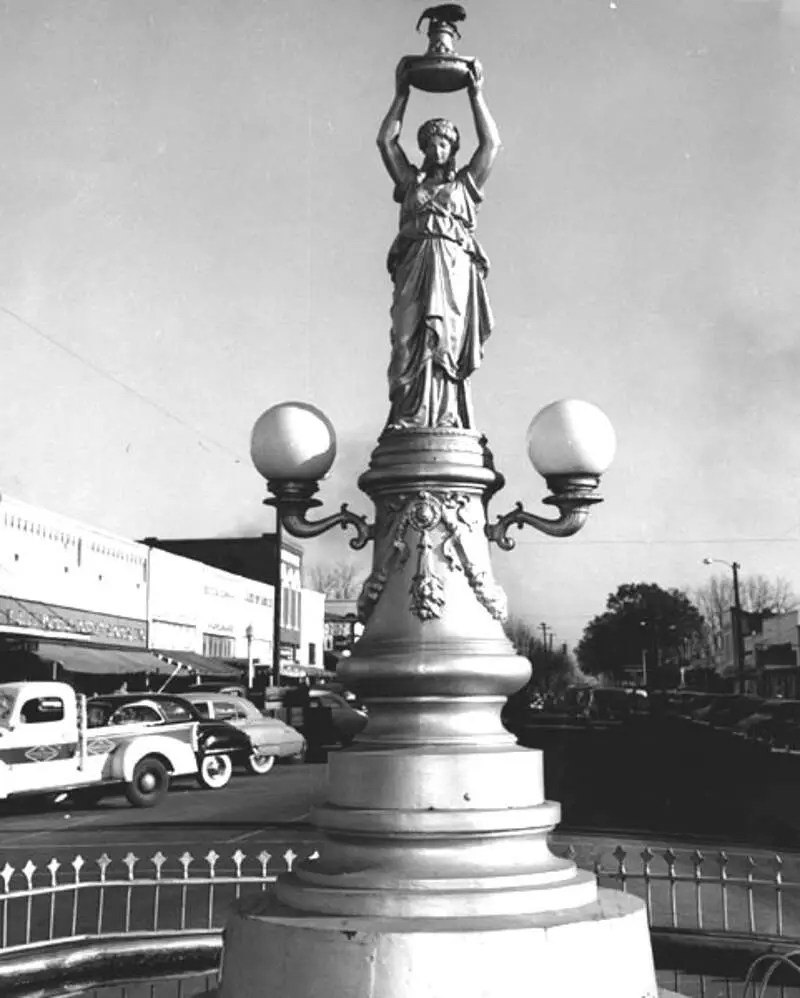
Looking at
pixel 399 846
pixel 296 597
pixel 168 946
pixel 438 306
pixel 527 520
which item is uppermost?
pixel 296 597

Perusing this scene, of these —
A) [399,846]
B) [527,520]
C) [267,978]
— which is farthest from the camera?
[527,520]

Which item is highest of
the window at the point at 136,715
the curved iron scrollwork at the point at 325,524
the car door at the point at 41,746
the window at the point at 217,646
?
the window at the point at 217,646

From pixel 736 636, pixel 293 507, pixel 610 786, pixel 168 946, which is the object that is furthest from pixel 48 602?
pixel 736 636

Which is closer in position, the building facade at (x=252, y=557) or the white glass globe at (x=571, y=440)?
the white glass globe at (x=571, y=440)

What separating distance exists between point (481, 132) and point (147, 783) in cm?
1486

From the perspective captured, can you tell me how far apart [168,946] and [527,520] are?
3608mm

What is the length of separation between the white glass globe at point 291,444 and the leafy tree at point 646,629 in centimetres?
10317

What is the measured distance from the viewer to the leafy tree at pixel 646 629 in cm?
10738

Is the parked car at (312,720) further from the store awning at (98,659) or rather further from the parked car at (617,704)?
the parked car at (617,704)

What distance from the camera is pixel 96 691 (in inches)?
1175

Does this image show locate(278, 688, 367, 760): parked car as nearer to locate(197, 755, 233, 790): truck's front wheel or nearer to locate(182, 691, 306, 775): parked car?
locate(182, 691, 306, 775): parked car

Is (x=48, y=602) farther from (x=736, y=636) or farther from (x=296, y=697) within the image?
(x=736, y=636)

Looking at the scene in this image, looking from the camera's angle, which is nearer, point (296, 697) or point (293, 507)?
point (293, 507)

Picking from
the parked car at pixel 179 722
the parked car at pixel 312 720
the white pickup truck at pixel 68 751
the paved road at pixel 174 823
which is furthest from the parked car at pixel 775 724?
the white pickup truck at pixel 68 751
